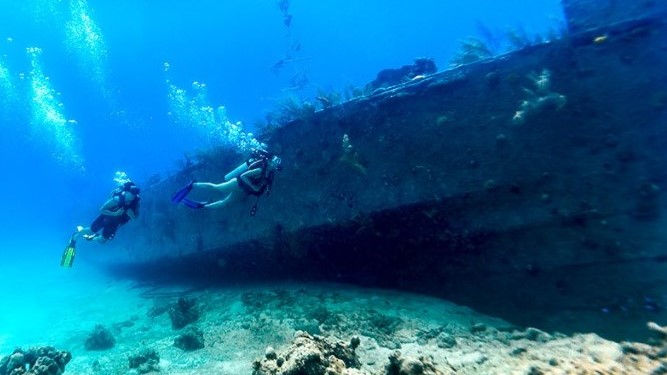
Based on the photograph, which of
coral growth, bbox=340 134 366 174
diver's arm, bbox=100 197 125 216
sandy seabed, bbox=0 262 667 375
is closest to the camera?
sandy seabed, bbox=0 262 667 375

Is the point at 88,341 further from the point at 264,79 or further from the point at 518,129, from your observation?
the point at 264,79

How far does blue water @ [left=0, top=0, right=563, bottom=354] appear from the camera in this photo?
4947 cm

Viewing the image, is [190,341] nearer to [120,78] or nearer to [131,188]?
[131,188]

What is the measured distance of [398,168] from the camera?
6727 mm

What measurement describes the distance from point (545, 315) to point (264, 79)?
95.1 metres

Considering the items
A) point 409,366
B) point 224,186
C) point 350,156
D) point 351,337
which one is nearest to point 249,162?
point 224,186

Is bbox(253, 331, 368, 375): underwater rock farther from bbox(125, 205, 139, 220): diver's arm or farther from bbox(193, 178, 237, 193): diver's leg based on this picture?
bbox(125, 205, 139, 220): diver's arm

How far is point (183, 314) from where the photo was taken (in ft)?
25.9

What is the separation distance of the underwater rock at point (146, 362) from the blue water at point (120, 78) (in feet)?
79.5

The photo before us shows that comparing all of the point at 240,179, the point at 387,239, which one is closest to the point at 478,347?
the point at 387,239

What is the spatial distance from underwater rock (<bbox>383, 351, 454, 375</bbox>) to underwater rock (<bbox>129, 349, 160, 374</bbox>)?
4.18m

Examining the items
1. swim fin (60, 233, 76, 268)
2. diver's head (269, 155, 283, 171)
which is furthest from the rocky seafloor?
diver's head (269, 155, 283, 171)

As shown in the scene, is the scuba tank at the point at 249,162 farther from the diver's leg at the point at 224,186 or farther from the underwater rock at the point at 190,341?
the underwater rock at the point at 190,341

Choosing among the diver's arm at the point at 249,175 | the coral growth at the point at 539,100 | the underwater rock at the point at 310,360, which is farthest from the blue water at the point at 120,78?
the underwater rock at the point at 310,360
